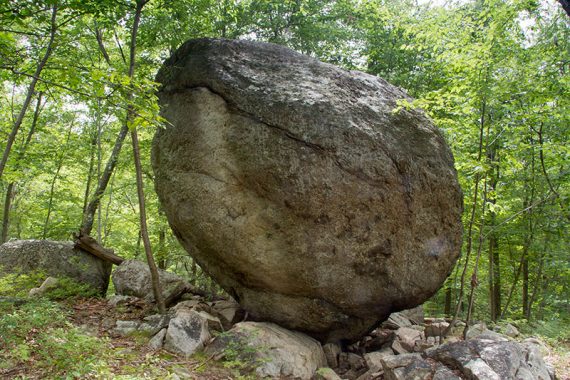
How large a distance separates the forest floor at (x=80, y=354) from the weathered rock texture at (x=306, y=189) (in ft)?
6.48

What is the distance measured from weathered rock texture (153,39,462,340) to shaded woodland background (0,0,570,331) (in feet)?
3.64

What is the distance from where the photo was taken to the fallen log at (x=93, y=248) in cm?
902

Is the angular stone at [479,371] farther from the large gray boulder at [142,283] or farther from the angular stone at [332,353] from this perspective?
the large gray boulder at [142,283]

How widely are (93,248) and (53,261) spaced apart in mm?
875

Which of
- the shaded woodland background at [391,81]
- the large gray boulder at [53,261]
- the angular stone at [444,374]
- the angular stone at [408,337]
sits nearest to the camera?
the angular stone at [444,374]

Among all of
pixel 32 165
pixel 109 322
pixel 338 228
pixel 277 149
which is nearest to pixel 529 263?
pixel 338 228

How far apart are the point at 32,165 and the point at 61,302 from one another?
21.2 feet

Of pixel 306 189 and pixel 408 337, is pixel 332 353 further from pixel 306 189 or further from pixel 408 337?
pixel 306 189

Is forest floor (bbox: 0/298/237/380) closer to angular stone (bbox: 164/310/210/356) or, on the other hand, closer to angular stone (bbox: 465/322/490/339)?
angular stone (bbox: 164/310/210/356)

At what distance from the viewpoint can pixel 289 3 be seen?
12211 mm

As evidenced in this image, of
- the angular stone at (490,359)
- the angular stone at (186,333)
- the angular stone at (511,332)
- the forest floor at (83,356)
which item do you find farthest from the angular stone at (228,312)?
the angular stone at (511,332)

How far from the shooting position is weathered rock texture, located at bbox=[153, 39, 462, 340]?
259 inches

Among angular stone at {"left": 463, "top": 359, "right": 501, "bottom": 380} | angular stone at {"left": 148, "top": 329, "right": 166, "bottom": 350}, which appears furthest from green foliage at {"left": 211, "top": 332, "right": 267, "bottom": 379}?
angular stone at {"left": 463, "top": 359, "right": 501, "bottom": 380}

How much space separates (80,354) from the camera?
15.7 feet
